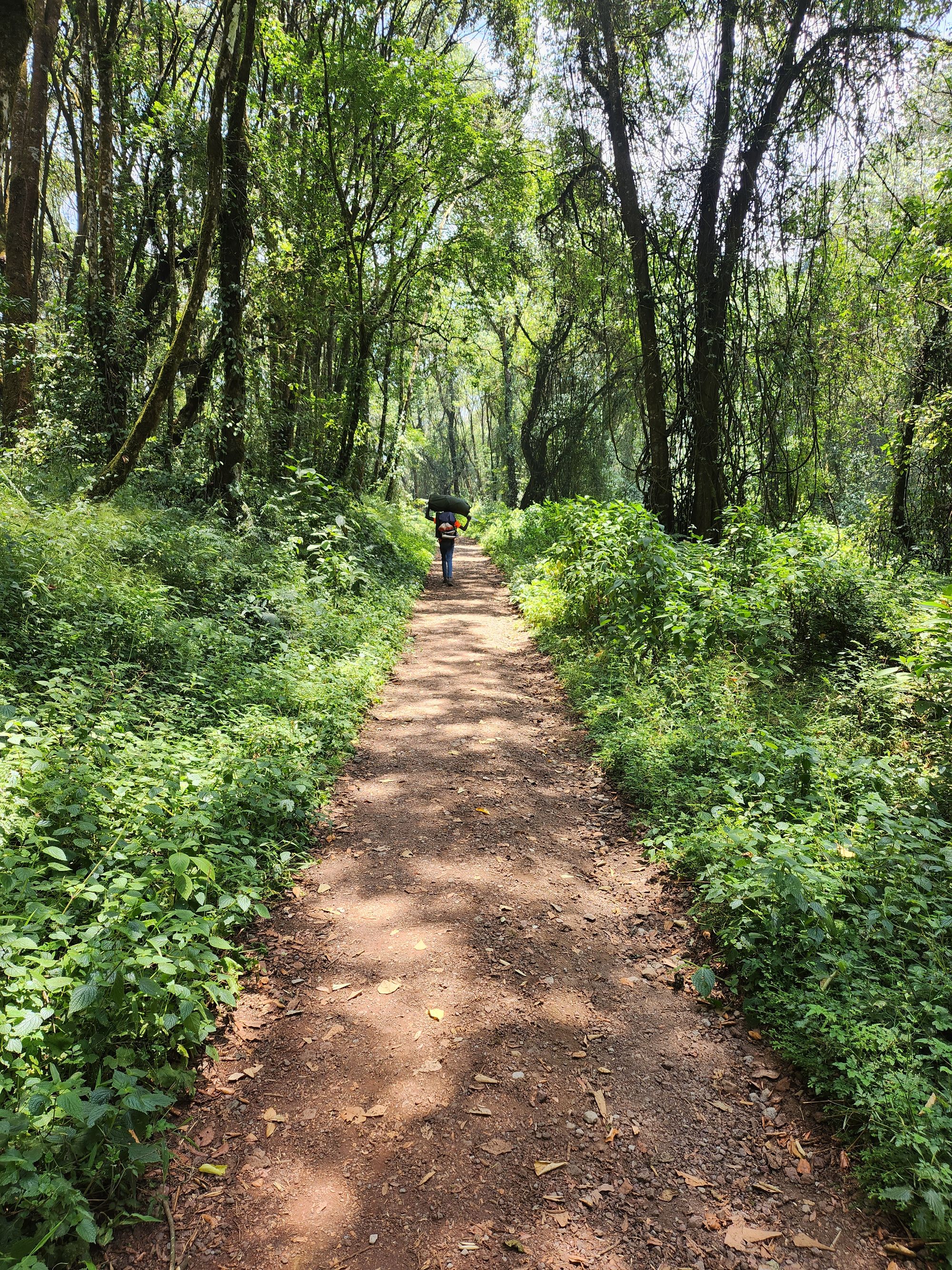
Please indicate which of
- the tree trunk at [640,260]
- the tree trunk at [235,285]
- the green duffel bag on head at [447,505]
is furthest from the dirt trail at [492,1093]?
the green duffel bag on head at [447,505]

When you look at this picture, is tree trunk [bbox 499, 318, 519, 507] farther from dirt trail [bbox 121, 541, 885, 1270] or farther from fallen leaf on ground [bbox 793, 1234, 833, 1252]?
fallen leaf on ground [bbox 793, 1234, 833, 1252]

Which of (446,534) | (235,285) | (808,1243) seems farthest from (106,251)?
(808,1243)

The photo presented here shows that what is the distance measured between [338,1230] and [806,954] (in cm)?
226

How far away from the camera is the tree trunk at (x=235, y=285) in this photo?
8.39 metres

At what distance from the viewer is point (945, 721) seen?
15.4 feet

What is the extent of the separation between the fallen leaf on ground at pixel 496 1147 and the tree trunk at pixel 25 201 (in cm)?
1171

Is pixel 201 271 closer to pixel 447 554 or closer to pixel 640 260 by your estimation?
pixel 640 260

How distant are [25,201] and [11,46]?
7.56m

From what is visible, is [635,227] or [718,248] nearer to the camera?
[718,248]

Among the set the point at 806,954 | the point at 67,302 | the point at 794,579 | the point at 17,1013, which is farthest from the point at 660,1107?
the point at 67,302

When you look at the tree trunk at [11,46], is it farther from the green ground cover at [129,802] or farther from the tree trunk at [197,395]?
the tree trunk at [197,395]

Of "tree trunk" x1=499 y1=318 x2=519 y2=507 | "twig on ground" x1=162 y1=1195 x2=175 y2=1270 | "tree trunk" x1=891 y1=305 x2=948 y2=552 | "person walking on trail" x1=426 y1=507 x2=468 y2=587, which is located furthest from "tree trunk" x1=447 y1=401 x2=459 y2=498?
"twig on ground" x1=162 y1=1195 x2=175 y2=1270

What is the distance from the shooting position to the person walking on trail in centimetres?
1337

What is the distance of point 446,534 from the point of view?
13.8m
